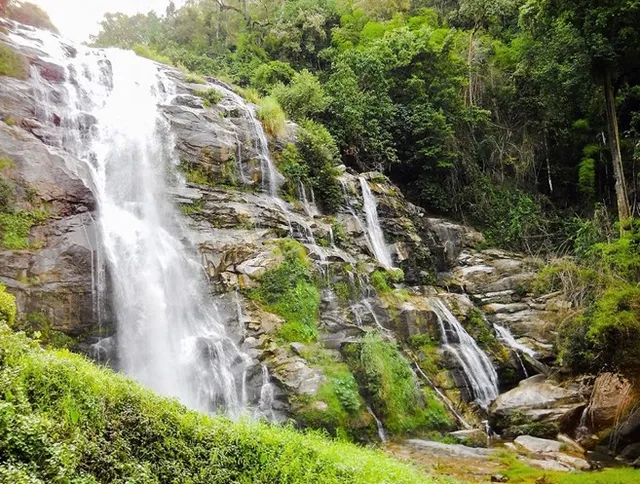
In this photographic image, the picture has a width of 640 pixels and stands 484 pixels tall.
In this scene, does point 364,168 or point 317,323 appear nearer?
point 317,323

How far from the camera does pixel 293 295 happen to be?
42.0 ft

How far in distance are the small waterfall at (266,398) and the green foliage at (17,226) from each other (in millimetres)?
5816

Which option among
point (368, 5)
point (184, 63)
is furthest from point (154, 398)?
point (368, 5)

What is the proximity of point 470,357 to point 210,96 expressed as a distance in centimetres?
1284

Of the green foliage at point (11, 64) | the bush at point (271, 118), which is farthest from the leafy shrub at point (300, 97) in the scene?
the green foliage at point (11, 64)

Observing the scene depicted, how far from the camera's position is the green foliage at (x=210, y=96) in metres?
18.4

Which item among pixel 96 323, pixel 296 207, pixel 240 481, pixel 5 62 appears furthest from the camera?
pixel 296 207

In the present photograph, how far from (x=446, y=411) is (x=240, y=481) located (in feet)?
26.8

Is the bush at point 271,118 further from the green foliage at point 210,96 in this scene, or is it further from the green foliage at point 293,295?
the green foliage at point 293,295

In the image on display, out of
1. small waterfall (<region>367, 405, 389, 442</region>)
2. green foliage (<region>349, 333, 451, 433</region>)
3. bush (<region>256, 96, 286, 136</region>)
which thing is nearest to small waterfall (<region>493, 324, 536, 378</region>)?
green foliage (<region>349, 333, 451, 433</region>)

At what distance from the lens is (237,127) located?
17.8 meters

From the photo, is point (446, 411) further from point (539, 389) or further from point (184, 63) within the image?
point (184, 63)

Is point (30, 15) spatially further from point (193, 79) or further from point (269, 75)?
point (269, 75)

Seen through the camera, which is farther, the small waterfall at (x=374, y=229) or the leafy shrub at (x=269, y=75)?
the leafy shrub at (x=269, y=75)
